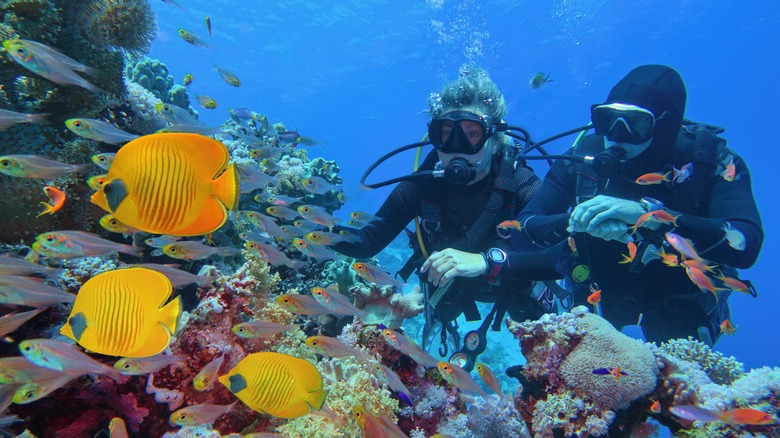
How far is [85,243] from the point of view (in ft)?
7.95

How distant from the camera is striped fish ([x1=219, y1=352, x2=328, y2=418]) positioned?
1.79 m

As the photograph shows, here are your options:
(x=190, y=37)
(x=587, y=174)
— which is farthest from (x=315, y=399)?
(x=190, y=37)

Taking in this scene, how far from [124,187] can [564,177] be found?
18.3ft

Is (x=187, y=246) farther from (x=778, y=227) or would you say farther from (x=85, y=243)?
(x=778, y=227)

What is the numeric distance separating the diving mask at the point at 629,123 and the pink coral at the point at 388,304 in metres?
3.27

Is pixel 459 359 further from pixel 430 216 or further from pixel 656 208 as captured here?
pixel 656 208

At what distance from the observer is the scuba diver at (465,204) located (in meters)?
4.79

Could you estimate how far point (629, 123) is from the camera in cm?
456

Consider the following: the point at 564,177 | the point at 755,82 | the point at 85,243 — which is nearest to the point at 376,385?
the point at 85,243

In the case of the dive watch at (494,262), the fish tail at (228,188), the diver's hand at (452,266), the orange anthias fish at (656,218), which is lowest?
the fish tail at (228,188)

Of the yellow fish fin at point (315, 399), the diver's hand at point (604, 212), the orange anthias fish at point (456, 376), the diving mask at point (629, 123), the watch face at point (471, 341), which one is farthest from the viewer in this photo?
the watch face at point (471, 341)

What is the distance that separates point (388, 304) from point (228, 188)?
358cm

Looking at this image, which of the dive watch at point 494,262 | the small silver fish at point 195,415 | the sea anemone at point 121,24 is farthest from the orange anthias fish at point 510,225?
the sea anemone at point 121,24

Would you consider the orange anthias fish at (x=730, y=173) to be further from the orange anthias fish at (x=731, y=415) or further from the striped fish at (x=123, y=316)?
the striped fish at (x=123, y=316)
